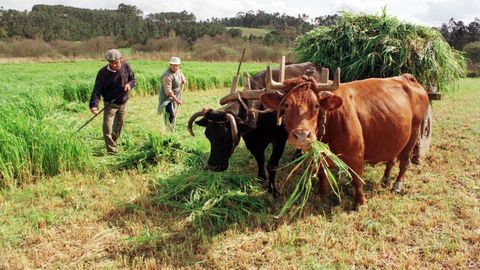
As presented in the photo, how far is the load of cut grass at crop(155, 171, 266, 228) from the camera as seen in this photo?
4520 millimetres

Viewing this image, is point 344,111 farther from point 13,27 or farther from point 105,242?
point 13,27

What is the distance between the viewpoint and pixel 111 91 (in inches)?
271

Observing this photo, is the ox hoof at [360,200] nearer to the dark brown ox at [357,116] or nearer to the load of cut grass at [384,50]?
the dark brown ox at [357,116]

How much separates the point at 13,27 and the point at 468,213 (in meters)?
70.5

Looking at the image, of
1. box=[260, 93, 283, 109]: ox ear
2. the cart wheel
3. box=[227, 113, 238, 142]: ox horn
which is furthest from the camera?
the cart wheel

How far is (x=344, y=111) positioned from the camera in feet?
14.6

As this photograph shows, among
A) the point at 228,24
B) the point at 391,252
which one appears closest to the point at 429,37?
the point at 391,252

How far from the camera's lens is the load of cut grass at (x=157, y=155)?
6188mm

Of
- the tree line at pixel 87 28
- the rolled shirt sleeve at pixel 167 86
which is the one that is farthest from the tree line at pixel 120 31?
the rolled shirt sleeve at pixel 167 86

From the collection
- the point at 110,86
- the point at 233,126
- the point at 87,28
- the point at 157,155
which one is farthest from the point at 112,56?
the point at 87,28

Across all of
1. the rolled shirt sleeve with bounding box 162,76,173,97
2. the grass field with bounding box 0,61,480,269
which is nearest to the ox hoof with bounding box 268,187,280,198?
the grass field with bounding box 0,61,480,269

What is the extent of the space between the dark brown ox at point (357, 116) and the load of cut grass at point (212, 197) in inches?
41.0

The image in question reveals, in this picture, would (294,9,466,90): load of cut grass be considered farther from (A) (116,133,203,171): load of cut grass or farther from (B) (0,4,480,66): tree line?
(B) (0,4,480,66): tree line

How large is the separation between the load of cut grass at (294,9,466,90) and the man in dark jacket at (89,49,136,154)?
3.45m
